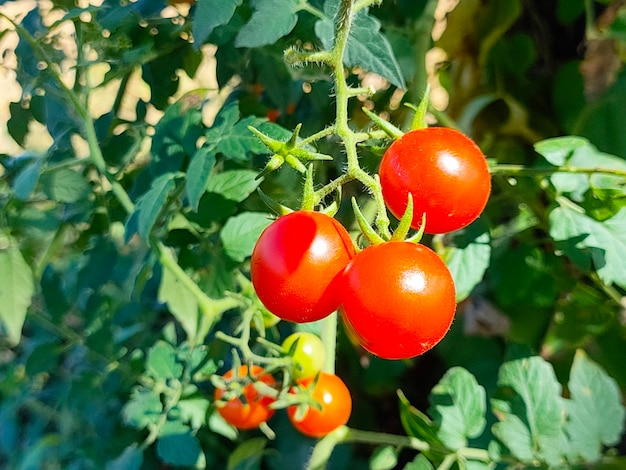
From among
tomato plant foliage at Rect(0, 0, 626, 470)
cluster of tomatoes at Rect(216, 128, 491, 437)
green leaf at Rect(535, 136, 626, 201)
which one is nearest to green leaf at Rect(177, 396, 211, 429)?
tomato plant foliage at Rect(0, 0, 626, 470)

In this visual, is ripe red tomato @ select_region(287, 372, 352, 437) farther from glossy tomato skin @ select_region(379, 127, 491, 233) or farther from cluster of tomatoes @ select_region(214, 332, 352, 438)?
glossy tomato skin @ select_region(379, 127, 491, 233)

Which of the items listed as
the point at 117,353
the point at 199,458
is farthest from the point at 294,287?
the point at 117,353

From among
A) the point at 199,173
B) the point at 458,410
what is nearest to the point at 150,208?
the point at 199,173

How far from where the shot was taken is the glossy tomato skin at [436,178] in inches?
17.4

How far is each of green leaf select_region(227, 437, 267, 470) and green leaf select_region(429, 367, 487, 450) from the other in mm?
281

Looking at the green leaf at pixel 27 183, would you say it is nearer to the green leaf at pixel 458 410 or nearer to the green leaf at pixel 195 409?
the green leaf at pixel 195 409

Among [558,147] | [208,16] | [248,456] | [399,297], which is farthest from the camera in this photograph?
[248,456]

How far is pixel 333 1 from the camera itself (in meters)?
0.59

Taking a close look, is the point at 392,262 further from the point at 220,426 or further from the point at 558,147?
the point at 220,426

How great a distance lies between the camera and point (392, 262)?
0.39m

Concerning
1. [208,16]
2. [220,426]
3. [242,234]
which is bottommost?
[220,426]

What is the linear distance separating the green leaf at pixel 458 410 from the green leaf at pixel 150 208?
0.34 metres

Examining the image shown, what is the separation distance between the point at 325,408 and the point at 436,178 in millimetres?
301

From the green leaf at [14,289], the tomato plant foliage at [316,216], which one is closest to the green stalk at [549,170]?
the tomato plant foliage at [316,216]
